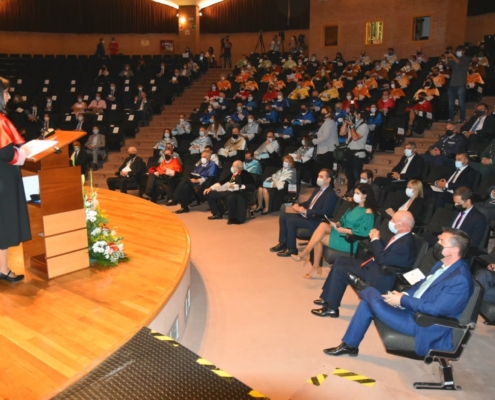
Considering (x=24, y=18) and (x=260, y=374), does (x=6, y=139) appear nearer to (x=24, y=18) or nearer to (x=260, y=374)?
(x=260, y=374)

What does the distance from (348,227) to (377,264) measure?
3.47 feet

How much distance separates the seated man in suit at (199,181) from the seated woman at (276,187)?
1.03m

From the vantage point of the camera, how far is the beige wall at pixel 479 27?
16.1 metres

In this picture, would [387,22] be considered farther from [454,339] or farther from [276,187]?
[454,339]

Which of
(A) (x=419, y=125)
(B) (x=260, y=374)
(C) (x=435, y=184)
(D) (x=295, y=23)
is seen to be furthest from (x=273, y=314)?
(D) (x=295, y=23)

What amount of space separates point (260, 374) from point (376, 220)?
2.66 m

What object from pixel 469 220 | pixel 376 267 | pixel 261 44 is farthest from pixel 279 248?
pixel 261 44

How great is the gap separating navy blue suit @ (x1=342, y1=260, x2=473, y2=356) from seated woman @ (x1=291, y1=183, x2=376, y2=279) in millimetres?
1782

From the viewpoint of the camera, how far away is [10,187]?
3678 millimetres

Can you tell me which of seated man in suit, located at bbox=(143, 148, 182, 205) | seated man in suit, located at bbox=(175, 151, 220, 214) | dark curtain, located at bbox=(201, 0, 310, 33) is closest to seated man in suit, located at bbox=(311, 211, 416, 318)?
seated man in suit, located at bbox=(175, 151, 220, 214)

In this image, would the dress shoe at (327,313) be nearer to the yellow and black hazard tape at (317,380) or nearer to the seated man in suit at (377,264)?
the seated man in suit at (377,264)

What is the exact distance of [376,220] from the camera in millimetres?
5668

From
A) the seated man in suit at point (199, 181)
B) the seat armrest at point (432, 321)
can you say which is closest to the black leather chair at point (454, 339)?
the seat armrest at point (432, 321)

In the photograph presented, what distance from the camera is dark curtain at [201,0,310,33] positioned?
20125mm
